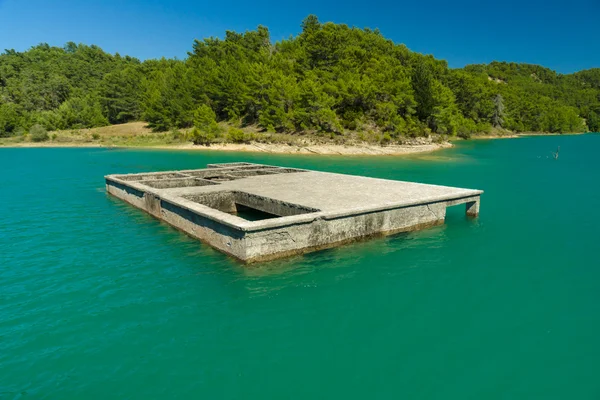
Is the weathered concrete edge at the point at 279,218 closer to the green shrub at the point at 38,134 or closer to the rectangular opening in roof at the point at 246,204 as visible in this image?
the rectangular opening in roof at the point at 246,204

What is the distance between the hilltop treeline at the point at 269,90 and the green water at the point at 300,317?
4573cm

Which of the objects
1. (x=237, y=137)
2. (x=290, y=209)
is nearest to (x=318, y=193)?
(x=290, y=209)

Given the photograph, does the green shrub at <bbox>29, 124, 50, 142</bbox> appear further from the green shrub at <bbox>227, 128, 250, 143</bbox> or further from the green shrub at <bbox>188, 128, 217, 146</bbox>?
the green shrub at <bbox>227, 128, 250, 143</bbox>

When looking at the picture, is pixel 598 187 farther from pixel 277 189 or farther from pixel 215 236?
pixel 215 236

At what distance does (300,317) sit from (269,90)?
56.4m

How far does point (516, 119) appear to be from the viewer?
122m

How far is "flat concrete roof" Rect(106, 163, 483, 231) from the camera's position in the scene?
12.0 metres

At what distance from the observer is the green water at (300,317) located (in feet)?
20.9

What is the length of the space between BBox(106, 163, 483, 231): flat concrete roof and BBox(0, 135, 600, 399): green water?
120cm

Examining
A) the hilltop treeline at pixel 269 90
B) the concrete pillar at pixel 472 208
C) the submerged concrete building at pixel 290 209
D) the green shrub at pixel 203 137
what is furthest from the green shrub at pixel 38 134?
the concrete pillar at pixel 472 208

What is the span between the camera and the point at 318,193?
1597 cm

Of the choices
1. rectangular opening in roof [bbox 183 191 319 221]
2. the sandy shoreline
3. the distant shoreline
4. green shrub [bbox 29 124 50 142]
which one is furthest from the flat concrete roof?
green shrub [bbox 29 124 50 142]

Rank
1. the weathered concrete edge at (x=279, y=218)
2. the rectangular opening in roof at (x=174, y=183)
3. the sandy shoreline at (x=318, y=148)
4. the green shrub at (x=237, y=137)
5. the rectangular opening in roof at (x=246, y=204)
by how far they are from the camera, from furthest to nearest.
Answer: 1. the green shrub at (x=237, y=137)
2. the sandy shoreline at (x=318, y=148)
3. the rectangular opening in roof at (x=174, y=183)
4. the rectangular opening in roof at (x=246, y=204)
5. the weathered concrete edge at (x=279, y=218)

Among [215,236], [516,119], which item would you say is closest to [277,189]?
[215,236]
